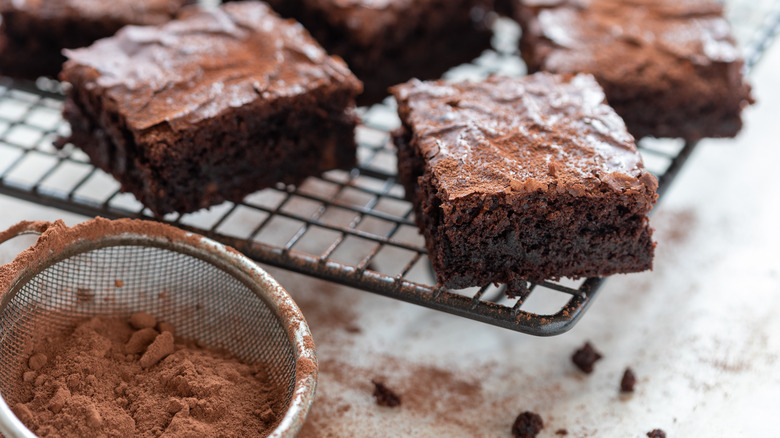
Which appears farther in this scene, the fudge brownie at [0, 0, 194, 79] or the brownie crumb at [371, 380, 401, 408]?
the fudge brownie at [0, 0, 194, 79]

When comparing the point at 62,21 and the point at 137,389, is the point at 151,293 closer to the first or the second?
the point at 137,389

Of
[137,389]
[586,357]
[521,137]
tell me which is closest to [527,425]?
[586,357]

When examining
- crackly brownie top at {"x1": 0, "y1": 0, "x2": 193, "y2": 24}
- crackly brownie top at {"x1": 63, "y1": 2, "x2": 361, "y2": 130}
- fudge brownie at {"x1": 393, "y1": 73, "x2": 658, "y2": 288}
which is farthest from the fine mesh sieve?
crackly brownie top at {"x1": 0, "y1": 0, "x2": 193, "y2": 24}

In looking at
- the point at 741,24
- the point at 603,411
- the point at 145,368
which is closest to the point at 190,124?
the point at 145,368

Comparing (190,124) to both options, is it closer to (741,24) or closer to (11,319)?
(11,319)

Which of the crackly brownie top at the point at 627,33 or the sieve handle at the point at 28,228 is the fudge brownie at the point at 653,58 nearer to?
the crackly brownie top at the point at 627,33

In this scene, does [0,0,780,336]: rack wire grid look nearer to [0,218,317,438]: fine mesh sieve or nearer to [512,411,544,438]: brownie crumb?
[0,218,317,438]: fine mesh sieve
